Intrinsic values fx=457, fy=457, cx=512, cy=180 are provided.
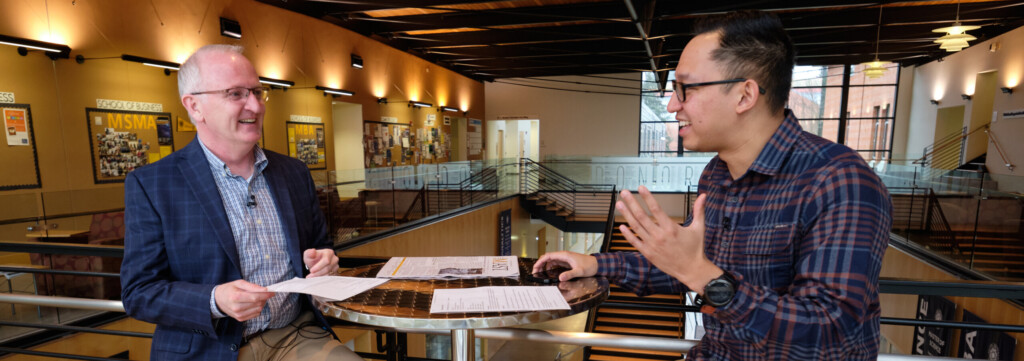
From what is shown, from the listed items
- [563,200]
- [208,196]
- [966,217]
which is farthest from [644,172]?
[208,196]

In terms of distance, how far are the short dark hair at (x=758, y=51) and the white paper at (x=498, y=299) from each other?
64cm

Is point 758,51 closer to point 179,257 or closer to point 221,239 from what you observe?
point 221,239

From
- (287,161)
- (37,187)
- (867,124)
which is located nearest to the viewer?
(287,161)

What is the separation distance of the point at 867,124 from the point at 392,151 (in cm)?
1480

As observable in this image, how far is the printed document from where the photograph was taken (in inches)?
50.7

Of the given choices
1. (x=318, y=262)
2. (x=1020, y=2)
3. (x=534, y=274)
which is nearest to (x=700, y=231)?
(x=534, y=274)

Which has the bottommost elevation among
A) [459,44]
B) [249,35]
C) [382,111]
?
[382,111]

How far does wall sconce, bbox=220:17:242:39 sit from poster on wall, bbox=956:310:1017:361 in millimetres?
9432

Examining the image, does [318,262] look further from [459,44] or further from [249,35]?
[459,44]

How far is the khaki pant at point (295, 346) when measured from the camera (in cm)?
141

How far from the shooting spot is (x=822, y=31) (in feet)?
32.7

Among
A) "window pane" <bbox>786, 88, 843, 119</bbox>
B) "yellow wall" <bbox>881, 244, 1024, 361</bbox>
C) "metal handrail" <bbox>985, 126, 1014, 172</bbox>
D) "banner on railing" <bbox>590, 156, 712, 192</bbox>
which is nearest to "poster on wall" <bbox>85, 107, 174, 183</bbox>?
"yellow wall" <bbox>881, 244, 1024, 361</bbox>

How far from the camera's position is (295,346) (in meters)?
1.46

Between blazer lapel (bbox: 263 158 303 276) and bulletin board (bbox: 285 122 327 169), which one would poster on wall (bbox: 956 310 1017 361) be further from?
bulletin board (bbox: 285 122 327 169)
